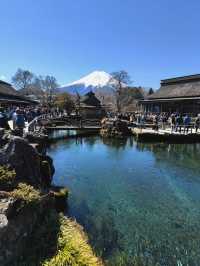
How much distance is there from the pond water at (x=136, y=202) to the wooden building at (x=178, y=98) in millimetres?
15467

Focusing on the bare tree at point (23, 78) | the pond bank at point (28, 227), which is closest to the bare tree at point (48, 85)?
the bare tree at point (23, 78)

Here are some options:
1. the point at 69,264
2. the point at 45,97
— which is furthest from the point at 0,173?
the point at 45,97

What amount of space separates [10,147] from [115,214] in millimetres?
4208

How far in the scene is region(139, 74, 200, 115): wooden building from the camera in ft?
116

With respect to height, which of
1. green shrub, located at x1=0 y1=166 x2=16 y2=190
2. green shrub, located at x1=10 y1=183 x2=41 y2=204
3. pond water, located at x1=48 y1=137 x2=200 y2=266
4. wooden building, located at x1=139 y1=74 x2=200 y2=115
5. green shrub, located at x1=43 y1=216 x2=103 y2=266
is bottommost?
pond water, located at x1=48 y1=137 x2=200 y2=266

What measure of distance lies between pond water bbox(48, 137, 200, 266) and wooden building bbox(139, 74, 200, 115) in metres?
15.5

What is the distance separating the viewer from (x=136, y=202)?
10.7 meters

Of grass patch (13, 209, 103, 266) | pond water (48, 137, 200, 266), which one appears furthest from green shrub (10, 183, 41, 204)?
pond water (48, 137, 200, 266)

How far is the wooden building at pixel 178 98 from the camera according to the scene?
116 feet

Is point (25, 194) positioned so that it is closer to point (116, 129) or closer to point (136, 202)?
point (136, 202)

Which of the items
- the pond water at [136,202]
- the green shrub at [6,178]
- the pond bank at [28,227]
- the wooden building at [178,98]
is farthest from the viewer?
the wooden building at [178,98]

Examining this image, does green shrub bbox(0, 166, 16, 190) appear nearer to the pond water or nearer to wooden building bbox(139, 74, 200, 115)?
the pond water

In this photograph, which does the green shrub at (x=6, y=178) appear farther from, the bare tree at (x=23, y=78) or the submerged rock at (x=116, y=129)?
the bare tree at (x=23, y=78)

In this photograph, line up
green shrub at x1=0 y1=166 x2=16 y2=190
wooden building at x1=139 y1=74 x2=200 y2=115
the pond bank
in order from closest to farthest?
the pond bank → green shrub at x1=0 y1=166 x2=16 y2=190 → wooden building at x1=139 y1=74 x2=200 y2=115
